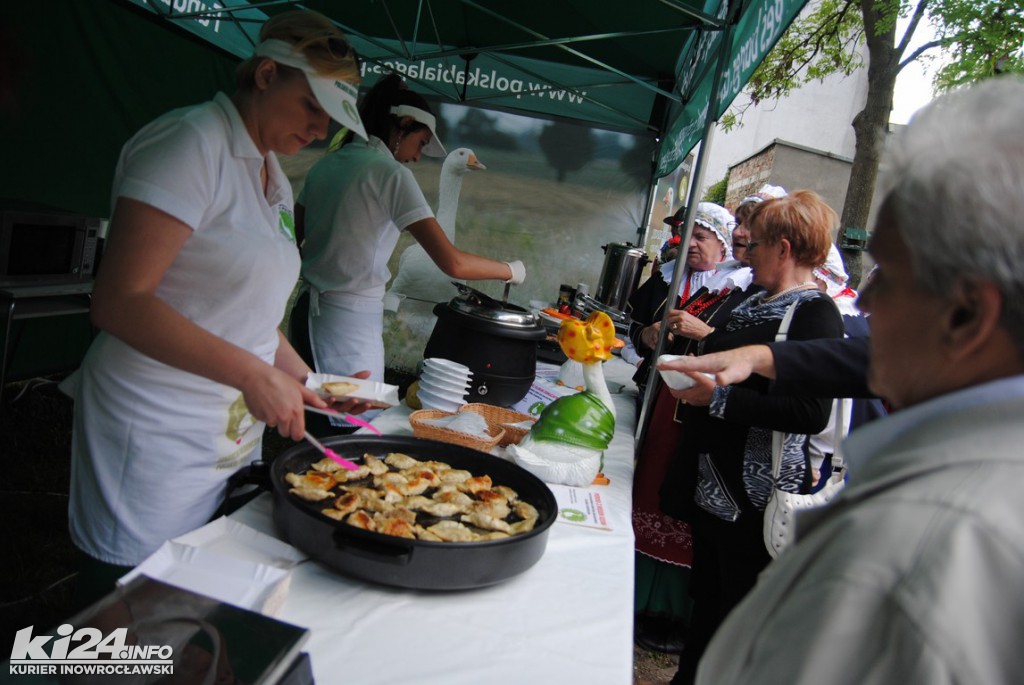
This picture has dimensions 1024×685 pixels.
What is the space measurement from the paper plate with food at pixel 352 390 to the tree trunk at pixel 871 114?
27.5 ft

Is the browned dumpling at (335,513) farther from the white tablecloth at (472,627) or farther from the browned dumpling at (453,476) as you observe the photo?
the browned dumpling at (453,476)

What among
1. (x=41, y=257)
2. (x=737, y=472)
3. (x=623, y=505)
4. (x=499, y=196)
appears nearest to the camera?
(x=623, y=505)

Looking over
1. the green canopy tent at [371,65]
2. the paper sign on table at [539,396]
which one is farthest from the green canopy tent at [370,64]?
the paper sign on table at [539,396]

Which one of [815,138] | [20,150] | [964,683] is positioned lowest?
[964,683]

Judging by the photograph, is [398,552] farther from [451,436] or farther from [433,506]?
[451,436]

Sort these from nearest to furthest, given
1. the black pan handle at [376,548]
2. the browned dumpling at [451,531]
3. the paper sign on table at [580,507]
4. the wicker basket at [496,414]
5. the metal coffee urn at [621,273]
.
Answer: the black pan handle at [376,548], the browned dumpling at [451,531], the paper sign on table at [580,507], the wicker basket at [496,414], the metal coffee urn at [621,273]

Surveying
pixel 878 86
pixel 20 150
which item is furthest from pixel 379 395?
pixel 878 86

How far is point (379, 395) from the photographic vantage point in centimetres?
164

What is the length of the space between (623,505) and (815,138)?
76.2ft

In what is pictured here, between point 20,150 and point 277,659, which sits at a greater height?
point 20,150

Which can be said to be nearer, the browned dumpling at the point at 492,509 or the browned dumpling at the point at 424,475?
the browned dumpling at the point at 492,509

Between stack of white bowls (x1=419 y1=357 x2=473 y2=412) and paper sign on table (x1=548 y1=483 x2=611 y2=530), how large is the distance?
56 centimetres

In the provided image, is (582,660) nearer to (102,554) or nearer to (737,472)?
(102,554)

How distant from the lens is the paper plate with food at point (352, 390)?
1.62m
